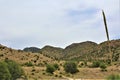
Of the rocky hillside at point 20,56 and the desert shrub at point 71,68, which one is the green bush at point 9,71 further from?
the rocky hillside at point 20,56

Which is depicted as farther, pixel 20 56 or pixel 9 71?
pixel 20 56

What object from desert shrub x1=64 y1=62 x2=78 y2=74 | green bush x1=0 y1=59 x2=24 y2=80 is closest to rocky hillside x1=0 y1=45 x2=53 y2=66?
desert shrub x1=64 y1=62 x2=78 y2=74

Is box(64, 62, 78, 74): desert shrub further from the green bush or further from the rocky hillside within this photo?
the rocky hillside

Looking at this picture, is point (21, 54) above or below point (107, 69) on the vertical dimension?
above

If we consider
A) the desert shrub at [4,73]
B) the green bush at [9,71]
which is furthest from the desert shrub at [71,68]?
the desert shrub at [4,73]

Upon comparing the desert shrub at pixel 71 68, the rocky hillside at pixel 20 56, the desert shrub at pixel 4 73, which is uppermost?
the rocky hillside at pixel 20 56

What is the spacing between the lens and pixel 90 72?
103 meters

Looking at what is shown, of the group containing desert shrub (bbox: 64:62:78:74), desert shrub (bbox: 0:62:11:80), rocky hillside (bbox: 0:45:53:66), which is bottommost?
desert shrub (bbox: 0:62:11:80)

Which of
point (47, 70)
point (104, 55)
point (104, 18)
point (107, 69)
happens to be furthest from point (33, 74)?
point (104, 18)

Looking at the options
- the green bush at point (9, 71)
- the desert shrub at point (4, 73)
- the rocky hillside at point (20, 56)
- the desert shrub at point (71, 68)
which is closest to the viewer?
the desert shrub at point (4, 73)

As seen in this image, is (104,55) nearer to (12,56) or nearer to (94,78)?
(12,56)

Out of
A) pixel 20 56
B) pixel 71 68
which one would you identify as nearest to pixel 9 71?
pixel 71 68

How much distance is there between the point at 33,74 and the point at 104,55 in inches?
2838

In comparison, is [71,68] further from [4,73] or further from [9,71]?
Result: [4,73]
